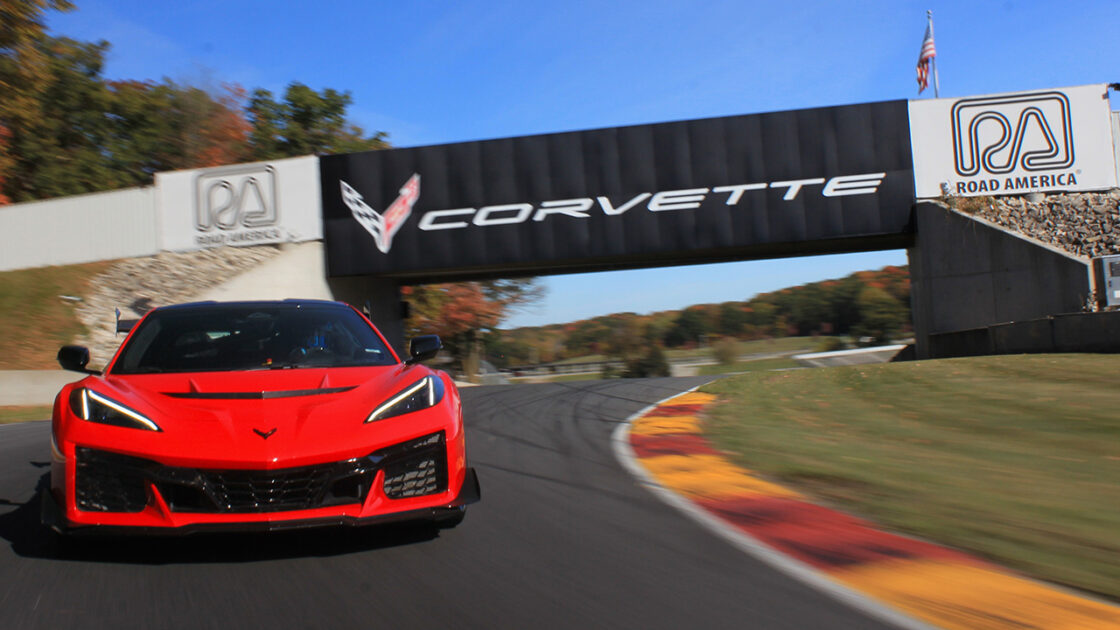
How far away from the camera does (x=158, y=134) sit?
4288cm

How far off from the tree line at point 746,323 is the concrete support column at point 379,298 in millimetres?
11531

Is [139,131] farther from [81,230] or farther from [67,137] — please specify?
[81,230]

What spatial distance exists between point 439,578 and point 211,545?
4.15ft

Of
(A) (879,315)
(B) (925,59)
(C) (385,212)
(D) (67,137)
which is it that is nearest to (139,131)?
(D) (67,137)

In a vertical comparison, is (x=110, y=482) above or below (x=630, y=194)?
below

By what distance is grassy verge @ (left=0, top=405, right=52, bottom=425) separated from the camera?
13.5 metres

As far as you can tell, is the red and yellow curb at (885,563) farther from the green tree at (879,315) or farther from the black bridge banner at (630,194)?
the green tree at (879,315)

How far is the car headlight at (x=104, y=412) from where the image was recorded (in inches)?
142

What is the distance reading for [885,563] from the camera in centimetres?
371

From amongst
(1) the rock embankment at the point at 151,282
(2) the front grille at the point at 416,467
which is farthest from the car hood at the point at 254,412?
(1) the rock embankment at the point at 151,282

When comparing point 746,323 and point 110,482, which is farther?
point 746,323

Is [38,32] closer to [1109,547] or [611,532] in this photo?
[611,532]

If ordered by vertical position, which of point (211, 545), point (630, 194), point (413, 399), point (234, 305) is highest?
point (630, 194)

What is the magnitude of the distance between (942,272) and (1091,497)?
1679cm
